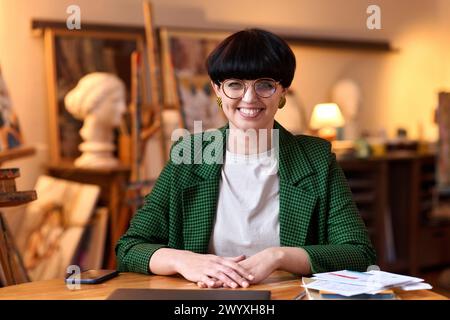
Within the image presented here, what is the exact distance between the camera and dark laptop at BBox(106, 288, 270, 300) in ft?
4.68

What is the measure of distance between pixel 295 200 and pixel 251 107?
27cm

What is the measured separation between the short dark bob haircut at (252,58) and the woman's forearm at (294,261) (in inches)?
17.4

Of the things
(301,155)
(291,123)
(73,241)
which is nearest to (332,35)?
(291,123)

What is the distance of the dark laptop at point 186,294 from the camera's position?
1.43 metres

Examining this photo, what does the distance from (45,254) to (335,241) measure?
7.12 feet

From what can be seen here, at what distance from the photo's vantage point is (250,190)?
189cm

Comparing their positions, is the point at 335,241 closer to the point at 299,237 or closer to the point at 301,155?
the point at 299,237

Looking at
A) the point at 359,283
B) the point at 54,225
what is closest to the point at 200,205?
the point at 359,283

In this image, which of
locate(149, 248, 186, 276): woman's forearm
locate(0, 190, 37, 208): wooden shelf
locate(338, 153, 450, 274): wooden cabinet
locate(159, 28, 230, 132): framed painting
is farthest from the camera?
locate(338, 153, 450, 274): wooden cabinet

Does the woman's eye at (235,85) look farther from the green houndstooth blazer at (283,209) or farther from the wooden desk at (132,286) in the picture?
the wooden desk at (132,286)

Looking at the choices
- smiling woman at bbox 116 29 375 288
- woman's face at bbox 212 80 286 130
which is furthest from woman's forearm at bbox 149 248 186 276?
woman's face at bbox 212 80 286 130

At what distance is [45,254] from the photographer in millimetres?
3596

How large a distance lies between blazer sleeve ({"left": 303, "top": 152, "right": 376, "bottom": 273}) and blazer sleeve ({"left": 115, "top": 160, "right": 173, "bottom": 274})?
40 cm

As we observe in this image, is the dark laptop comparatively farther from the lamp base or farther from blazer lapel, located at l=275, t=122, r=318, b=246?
the lamp base
